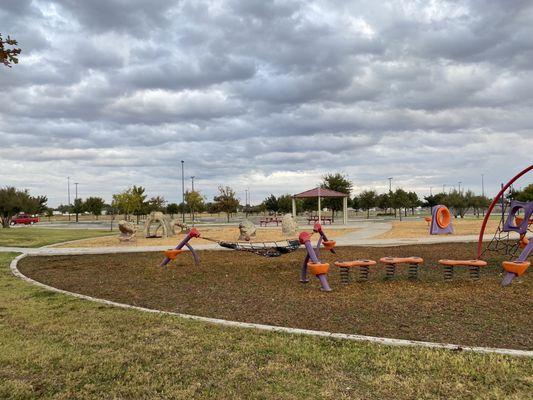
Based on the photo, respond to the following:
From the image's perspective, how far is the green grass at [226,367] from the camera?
3479 millimetres

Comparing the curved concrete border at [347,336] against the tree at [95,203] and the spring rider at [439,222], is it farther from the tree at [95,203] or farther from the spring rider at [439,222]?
the tree at [95,203]

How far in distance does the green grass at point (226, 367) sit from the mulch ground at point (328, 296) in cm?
86

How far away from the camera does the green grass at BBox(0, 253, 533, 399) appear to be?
348 centimetres

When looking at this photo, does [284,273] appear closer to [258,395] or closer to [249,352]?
[249,352]

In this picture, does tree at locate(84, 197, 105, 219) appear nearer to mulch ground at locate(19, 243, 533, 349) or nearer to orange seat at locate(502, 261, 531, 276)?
mulch ground at locate(19, 243, 533, 349)

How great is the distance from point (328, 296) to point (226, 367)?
3580 mm

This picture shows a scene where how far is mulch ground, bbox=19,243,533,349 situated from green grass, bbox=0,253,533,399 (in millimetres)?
863

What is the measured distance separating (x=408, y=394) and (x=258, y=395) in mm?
1164

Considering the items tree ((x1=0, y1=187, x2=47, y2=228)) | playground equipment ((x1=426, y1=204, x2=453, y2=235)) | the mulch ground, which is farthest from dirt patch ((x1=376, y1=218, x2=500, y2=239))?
tree ((x1=0, y1=187, x2=47, y2=228))

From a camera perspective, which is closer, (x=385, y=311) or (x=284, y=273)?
(x=385, y=311)

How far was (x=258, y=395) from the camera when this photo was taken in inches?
134

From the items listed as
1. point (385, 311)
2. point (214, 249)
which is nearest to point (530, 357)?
point (385, 311)

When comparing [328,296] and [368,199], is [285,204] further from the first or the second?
[328,296]

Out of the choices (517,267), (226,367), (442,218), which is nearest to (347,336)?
(226,367)
